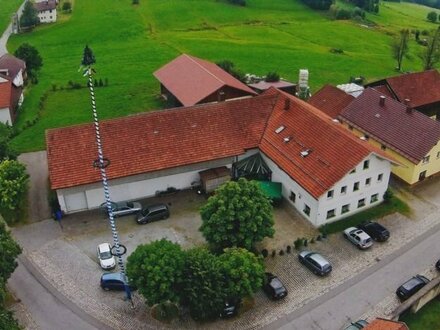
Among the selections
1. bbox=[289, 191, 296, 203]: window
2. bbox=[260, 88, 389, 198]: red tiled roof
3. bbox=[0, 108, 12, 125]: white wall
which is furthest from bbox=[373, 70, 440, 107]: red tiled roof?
bbox=[0, 108, 12, 125]: white wall

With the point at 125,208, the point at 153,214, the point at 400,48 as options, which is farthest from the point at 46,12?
the point at 153,214

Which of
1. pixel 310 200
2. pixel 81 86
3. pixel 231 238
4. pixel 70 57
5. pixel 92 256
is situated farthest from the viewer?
pixel 70 57

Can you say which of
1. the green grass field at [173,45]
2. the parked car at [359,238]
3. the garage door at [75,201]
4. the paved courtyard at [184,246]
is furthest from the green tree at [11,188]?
the parked car at [359,238]

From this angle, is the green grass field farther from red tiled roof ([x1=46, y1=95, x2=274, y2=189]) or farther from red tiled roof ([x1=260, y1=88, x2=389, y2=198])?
red tiled roof ([x1=260, y1=88, x2=389, y2=198])

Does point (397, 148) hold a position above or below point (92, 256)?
above

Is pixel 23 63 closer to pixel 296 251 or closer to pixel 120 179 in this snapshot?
pixel 120 179

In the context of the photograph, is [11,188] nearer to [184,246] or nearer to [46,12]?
[184,246]

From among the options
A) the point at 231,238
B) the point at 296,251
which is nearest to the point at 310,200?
the point at 296,251
